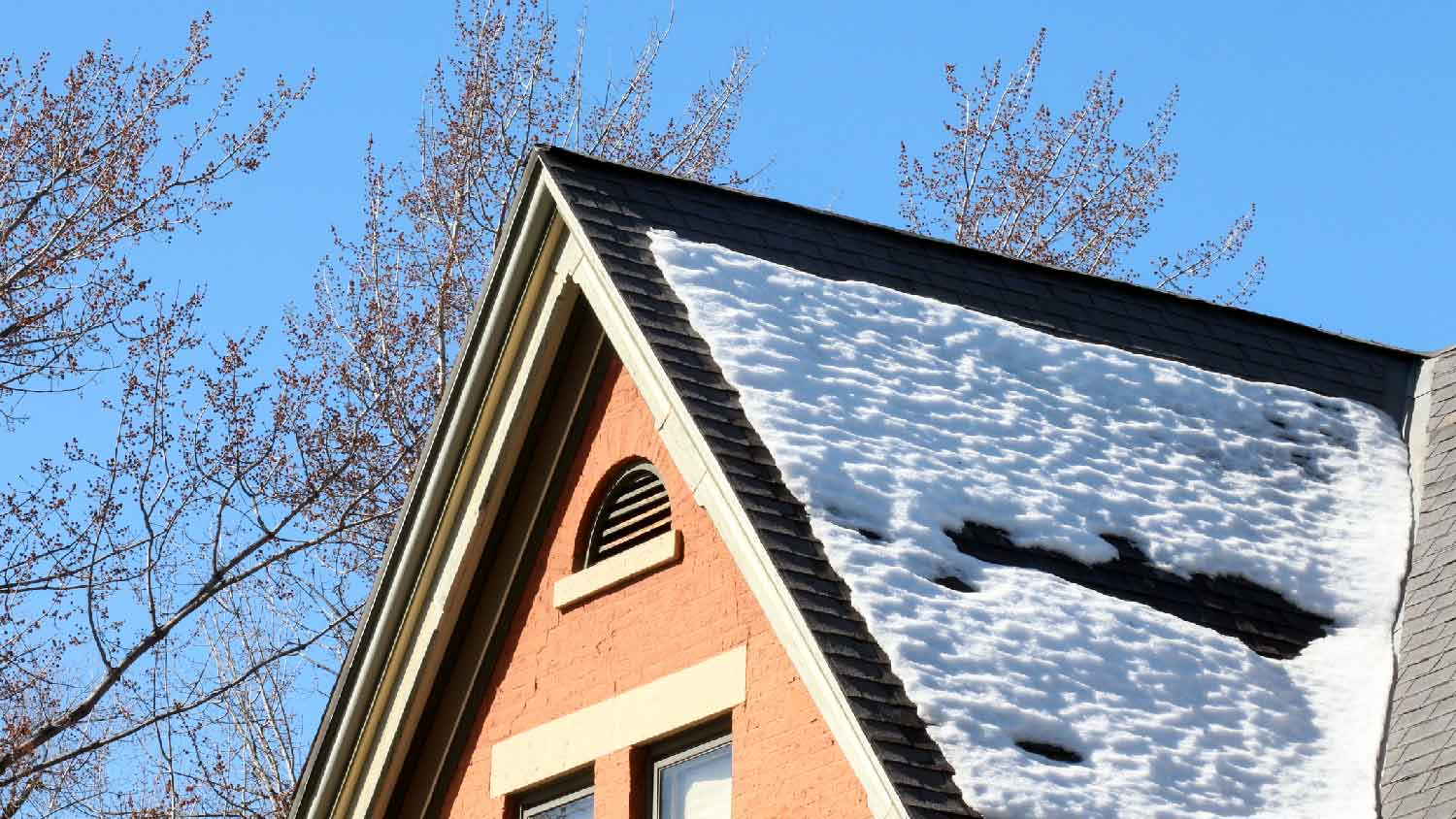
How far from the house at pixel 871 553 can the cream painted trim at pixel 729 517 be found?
0.09 feet

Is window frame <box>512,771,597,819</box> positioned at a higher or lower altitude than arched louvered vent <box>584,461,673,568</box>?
lower

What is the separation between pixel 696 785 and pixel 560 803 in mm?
1197

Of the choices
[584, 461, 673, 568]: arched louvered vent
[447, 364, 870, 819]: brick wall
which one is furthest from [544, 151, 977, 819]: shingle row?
[584, 461, 673, 568]: arched louvered vent

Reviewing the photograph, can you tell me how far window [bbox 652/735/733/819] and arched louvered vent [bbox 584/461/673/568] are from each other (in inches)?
49.4

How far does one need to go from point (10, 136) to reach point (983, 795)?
16.1 m

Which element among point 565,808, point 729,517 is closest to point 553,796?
point 565,808

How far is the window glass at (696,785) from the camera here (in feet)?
36.0

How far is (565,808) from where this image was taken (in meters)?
12.1

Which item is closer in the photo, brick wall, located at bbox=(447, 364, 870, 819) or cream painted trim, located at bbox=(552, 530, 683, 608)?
brick wall, located at bbox=(447, 364, 870, 819)

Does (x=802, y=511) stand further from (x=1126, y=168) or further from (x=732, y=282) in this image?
(x=1126, y=168)

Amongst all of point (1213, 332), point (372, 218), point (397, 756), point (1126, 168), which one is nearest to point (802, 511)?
point (397, 756)

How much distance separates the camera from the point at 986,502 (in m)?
11.3

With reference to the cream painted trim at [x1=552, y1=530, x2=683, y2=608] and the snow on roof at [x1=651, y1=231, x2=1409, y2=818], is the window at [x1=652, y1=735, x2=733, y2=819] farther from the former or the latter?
the snow on roof at [x1=651, y1=231, x2=1409, y2=818]

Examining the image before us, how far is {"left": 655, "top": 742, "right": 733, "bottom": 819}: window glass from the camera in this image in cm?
1097
